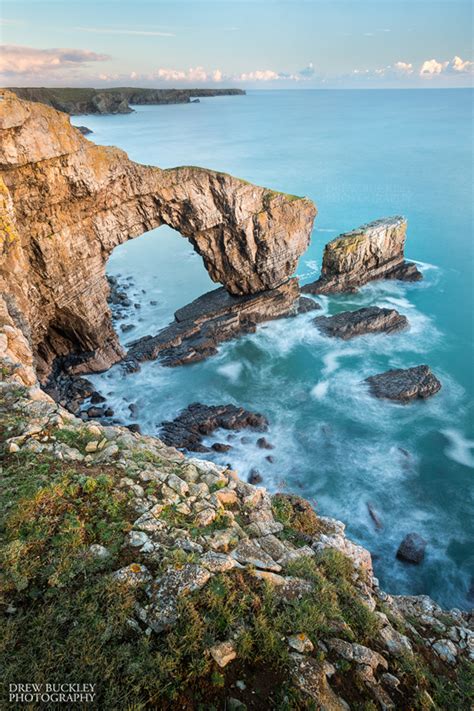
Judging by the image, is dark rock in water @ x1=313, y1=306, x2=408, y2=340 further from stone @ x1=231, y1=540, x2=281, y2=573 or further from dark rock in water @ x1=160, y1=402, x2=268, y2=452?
stone @ x1=231, y1=540, x2=281, y2=573

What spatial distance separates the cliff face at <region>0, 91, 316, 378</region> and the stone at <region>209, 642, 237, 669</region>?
601 inches

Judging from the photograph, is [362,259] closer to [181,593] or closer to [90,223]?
[90,223]

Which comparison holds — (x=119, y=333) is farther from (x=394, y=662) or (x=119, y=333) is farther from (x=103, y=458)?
(x=394, y=662)

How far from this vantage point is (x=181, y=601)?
→ 518 centimetres

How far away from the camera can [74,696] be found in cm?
414

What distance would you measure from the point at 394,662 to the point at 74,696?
169 inches

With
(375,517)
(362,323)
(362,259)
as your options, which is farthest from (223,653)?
(362,259)

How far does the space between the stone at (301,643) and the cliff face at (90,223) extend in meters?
15.6

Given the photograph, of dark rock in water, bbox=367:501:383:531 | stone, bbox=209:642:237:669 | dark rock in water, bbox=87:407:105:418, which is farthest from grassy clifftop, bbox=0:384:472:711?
dark rock in water, bbox=87:407:105:418

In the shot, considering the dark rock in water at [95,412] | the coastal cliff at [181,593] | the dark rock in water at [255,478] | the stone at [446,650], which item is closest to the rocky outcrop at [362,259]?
the dark rock in water at [255,478]

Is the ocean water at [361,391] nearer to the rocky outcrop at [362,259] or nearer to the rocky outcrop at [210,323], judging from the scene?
the rocky outcrop at [210,323]

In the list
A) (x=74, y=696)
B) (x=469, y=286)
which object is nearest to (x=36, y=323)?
(x=74, y=696)

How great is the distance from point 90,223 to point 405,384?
20.9m

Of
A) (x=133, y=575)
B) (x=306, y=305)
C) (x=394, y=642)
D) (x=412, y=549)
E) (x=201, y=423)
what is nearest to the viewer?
Result: (x=133, y=575)
